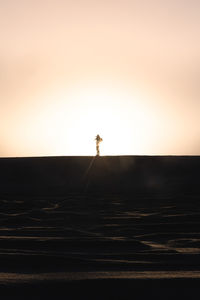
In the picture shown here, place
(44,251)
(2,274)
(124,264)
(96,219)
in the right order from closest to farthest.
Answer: (2,274), (124,264), (44,251), (96,219)

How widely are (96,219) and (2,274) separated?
3.38 meters

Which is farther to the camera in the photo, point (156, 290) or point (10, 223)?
point (10, 223)

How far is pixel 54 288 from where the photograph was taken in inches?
80.0

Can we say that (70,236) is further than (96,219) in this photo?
No

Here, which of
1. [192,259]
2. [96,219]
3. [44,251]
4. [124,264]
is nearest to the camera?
[124,264]

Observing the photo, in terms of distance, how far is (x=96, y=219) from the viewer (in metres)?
5.64

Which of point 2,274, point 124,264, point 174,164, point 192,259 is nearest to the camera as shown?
point 2,274

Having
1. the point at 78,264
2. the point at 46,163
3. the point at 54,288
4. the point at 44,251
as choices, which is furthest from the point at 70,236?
the point at 46,163

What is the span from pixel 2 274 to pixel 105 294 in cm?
63

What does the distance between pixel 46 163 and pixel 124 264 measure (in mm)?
16081

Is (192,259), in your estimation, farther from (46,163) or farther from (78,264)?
(46,163)

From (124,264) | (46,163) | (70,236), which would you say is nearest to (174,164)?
(46,163)

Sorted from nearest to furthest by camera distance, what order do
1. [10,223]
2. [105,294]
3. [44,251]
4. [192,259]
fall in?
[105,294] < [192,259] < [44,251] < [10,223]

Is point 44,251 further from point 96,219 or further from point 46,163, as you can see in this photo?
point 46,163
